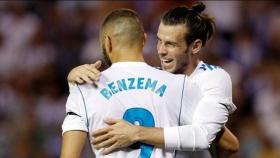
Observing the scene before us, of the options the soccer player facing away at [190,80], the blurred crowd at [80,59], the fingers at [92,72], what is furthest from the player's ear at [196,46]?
the blurred crowd at [80,59]

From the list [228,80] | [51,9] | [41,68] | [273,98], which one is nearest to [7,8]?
[51,9]

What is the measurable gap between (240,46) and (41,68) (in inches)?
93.9

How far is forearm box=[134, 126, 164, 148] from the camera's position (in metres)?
4.01

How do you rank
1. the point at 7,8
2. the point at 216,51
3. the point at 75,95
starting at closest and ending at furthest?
1. the point at 75,95
2. the point at 216,51
3. the point at 7,8

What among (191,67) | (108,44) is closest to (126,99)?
(108,44)

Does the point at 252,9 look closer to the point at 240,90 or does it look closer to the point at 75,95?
the point at 240,90

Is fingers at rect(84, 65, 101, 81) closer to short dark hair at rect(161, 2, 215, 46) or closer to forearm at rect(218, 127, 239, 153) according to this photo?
short dark hair at rect(161, 2, 215, 46)

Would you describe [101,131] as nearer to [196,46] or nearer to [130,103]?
[130,103]

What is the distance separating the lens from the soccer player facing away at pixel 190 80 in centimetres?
403

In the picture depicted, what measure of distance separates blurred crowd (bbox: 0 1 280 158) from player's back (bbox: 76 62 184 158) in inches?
153

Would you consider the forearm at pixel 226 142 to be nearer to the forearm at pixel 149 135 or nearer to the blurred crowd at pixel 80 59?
the forearm at pixel 149 135

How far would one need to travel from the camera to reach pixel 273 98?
8180 millimetres

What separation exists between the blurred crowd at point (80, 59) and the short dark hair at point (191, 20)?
3380 mm

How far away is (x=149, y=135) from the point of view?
401cm
